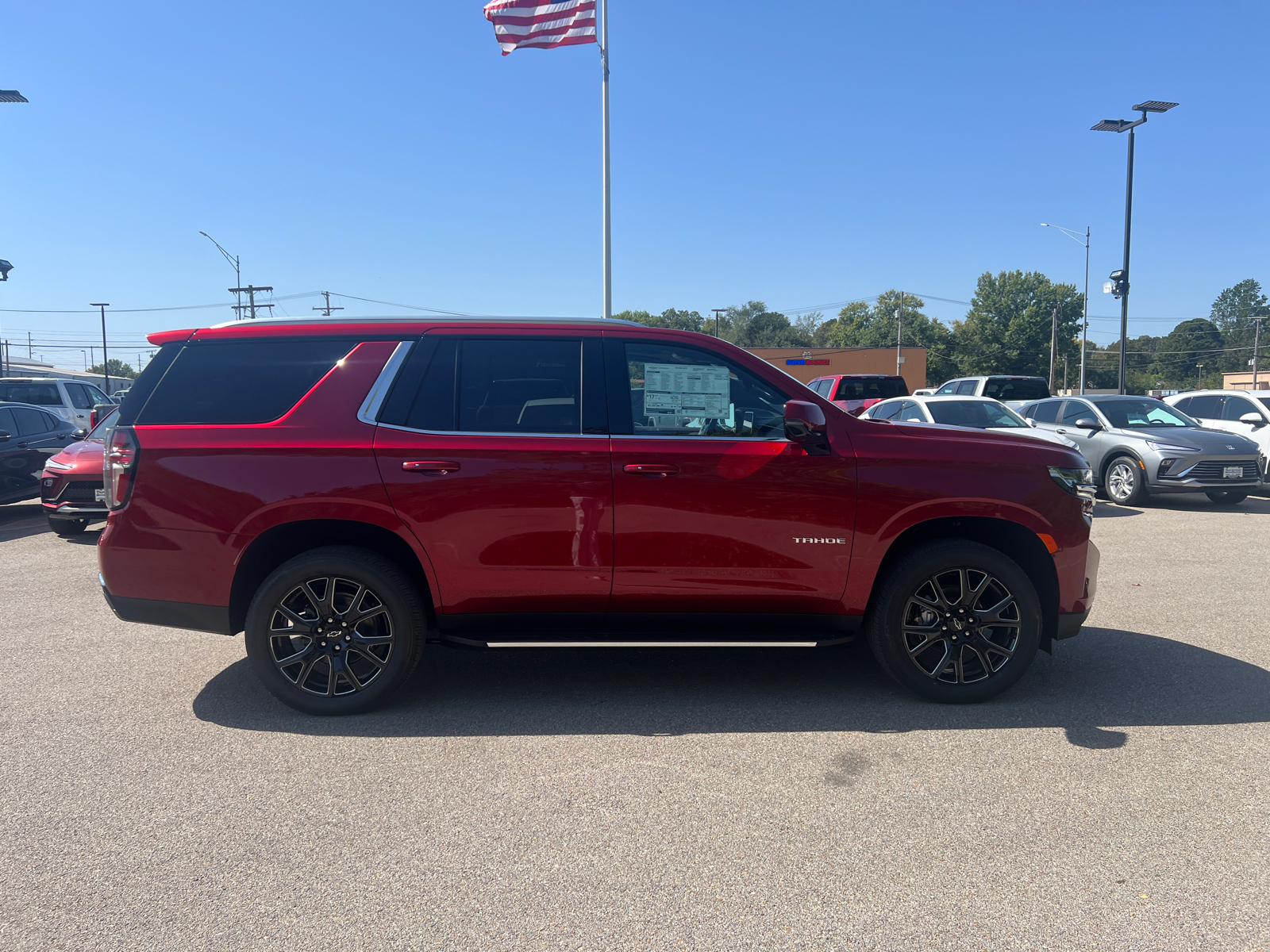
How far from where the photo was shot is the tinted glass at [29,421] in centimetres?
1179

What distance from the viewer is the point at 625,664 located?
16.9 ft

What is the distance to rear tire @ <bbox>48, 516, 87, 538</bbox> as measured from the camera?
9.69 metres

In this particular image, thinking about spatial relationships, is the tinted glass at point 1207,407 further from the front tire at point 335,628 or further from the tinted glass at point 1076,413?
the front tire at point 335,628

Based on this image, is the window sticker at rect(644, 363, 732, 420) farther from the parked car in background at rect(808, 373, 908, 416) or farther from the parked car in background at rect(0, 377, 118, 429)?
the parked car in background at rect(0, 377, 118, 429)

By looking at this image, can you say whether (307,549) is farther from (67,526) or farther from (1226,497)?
(1226,497)

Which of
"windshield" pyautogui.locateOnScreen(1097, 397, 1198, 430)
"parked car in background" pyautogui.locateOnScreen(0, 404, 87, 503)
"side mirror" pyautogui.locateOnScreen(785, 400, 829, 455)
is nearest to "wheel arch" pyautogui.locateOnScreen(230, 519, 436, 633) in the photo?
"side mirror" pyautogui.locateOnScreen(785, 400, 829, 455)

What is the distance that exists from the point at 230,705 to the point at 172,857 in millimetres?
1614

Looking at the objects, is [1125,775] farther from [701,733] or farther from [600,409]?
[600,409]

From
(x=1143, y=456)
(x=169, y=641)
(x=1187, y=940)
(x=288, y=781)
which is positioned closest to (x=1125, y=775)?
(x=1187, y=940)

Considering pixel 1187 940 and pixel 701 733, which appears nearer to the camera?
pixel 1187 940

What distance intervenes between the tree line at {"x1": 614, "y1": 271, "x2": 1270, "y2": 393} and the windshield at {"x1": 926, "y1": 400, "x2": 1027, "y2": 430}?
7789 centimetres

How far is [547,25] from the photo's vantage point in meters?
17.1

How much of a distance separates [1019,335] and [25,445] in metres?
118

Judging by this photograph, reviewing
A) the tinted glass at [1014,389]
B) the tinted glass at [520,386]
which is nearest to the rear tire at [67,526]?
the tinted glass at [520,386]
